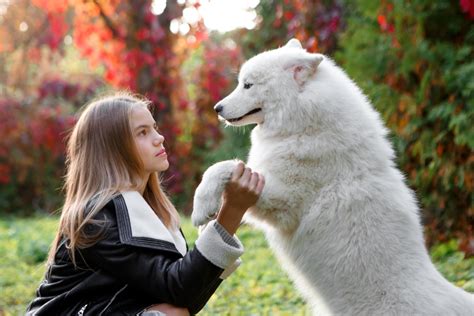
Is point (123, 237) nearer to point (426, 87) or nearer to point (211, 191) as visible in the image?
point (211, 191)

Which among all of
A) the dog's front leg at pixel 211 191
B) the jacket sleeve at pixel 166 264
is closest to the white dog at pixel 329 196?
the dog's front leg at pixel 211 191

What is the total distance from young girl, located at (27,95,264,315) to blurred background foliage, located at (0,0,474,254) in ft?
11.4

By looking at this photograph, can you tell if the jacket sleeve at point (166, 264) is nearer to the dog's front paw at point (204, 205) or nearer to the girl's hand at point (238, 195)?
the girl's hand at point (238, 195)

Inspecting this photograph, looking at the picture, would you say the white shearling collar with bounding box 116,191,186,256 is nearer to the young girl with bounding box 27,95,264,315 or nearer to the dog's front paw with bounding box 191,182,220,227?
the young girl with bounding box 27,95,264,315

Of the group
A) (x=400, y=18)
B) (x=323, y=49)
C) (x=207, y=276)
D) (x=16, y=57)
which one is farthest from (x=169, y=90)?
(x=207, y=276)

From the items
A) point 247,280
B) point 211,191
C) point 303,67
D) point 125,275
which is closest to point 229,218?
point 211,191

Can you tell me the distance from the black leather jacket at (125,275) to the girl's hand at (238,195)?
12 cm

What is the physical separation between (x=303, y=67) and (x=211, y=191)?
795 millimetres

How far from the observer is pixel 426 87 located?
6352 millimetres

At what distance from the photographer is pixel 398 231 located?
307 centimetres

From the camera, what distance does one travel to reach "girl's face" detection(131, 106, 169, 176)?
3.07m

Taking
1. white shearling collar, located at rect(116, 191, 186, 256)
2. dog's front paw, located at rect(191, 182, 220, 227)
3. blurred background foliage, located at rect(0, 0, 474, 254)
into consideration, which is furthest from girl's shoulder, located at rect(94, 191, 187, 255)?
blurred background foliage, located at rect(0, 0, 474, 254)

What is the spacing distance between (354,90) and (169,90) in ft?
32.6

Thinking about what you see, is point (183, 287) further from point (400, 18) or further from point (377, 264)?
point (400, 18)
